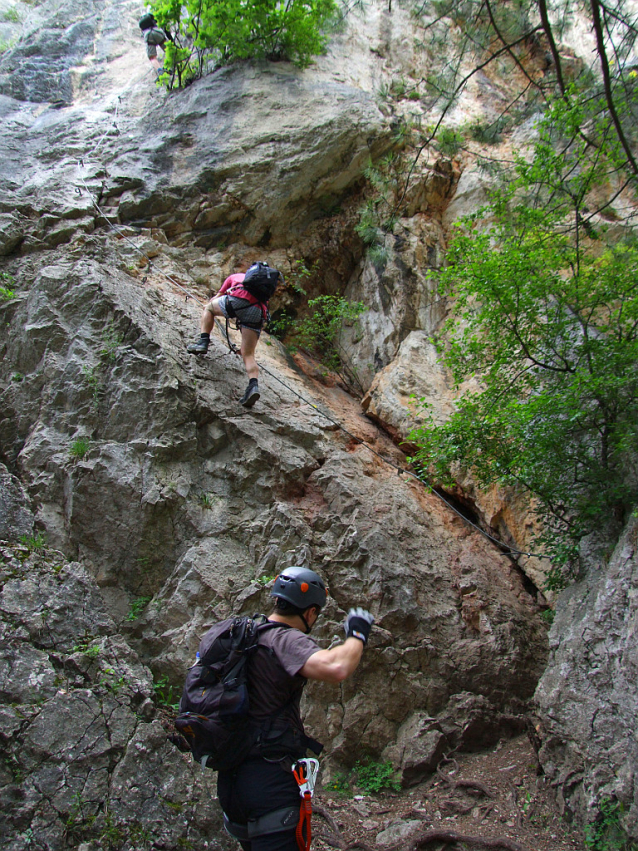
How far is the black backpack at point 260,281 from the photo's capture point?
6.34m

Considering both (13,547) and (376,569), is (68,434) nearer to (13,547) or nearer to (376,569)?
(13,547)

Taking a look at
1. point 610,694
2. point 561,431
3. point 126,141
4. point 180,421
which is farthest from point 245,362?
point 126,141

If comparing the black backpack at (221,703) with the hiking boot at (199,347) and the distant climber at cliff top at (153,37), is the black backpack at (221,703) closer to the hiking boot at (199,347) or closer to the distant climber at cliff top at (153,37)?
the hiking boot at (199,347)

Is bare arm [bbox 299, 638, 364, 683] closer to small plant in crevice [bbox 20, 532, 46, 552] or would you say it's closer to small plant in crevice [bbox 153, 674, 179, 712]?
small plant in crevice [bbox 153, 674, 179, 712]

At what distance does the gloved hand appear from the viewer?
2.73 m

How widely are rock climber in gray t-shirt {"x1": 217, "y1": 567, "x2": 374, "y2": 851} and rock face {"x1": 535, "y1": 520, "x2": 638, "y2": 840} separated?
2637 millimetres

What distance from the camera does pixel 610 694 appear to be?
4.21m

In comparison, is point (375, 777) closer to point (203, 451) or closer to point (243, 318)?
point (203, 451)

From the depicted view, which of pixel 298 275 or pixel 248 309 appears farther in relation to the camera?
pixel 298 275

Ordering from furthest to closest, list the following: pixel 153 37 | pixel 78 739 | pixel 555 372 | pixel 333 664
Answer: pixel 153 37
pixel 555 372
pixel 78 739
pixel 333 664

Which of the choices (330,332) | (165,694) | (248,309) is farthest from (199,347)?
(165,694)

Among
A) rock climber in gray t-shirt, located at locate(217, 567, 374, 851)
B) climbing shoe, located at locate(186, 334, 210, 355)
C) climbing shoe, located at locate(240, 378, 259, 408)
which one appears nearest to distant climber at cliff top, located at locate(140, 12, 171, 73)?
climbing shoe, located at locate(186, 334, 210, 355)

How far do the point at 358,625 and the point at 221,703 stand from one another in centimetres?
80

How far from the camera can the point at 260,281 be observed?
6332mm
